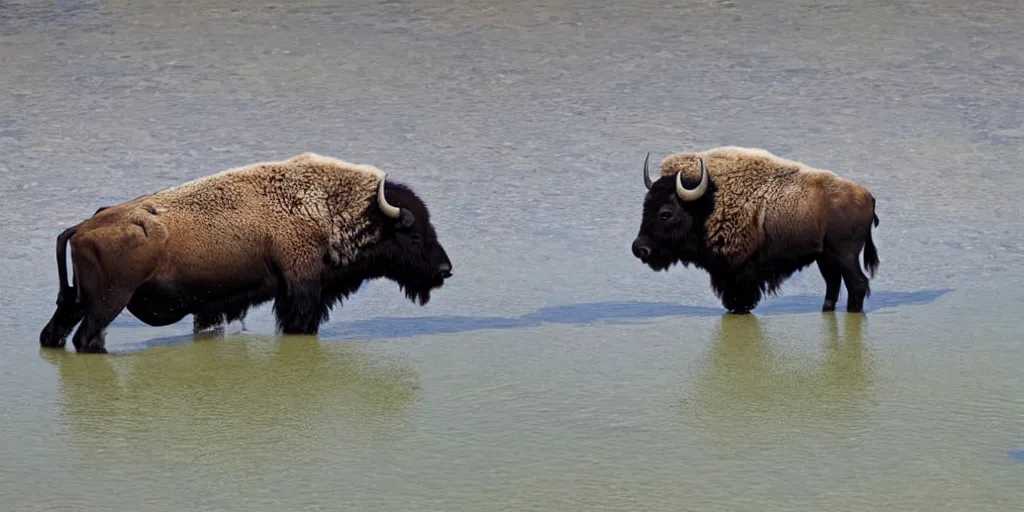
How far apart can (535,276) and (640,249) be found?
738 mm

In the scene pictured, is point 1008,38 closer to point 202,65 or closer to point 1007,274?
point 1007,274

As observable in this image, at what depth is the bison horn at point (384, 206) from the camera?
34.0 feet

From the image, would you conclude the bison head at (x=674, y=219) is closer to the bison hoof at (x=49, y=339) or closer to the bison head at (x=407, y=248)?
the bison head at (x=407, y=248)

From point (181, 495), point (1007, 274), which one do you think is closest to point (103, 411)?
point (181, 495)

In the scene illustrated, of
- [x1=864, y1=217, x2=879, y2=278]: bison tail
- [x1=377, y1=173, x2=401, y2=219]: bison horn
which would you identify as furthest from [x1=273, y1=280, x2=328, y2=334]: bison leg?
[x1=864, y1=217, x2=879, y2=278]: bison tail

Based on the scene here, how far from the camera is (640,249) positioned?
432 inches

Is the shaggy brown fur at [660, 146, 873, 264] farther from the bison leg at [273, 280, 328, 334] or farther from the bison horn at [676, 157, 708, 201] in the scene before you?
the bison leg at [273, 280, 328, 334]

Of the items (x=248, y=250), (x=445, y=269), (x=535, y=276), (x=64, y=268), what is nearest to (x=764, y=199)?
(x=535, y=276)

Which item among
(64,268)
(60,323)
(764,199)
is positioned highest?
(64,268)

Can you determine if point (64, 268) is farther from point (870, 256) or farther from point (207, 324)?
point (870, 256)

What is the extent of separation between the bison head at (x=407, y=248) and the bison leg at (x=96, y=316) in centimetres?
153

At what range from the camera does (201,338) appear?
1008 cm

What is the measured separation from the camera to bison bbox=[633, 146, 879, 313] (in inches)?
419

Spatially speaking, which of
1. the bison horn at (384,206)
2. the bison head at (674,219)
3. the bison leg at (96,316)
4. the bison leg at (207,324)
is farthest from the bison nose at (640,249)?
the bison leg at (96,316)
